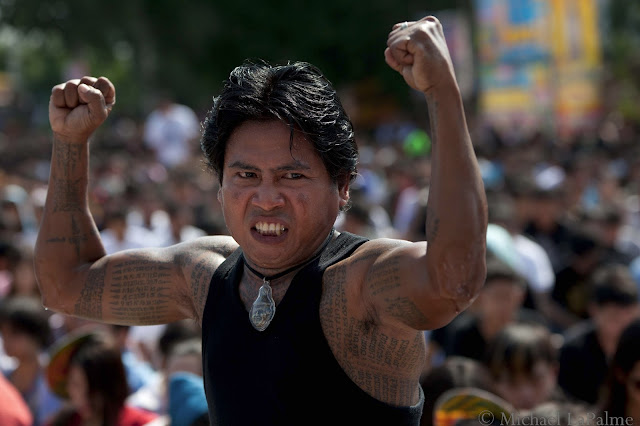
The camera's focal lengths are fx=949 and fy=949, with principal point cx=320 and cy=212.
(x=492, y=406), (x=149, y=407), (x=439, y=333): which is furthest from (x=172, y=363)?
(x=439, y=333)

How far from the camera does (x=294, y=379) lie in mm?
2301

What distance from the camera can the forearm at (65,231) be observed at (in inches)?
112

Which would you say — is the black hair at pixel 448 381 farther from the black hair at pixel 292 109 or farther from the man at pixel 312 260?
the black hair at pixel 292 109

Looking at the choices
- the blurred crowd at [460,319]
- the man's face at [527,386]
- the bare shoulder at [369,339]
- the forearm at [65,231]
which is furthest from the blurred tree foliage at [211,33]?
the bare shoulder at [369,339]

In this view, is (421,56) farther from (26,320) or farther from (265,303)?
(26,320)

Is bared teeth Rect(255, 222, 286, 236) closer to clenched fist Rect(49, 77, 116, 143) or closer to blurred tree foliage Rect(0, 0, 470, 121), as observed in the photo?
clenched fist Rect(49, 77, 116, 143)

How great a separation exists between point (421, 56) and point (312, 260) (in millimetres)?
681

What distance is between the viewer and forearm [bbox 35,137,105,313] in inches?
112

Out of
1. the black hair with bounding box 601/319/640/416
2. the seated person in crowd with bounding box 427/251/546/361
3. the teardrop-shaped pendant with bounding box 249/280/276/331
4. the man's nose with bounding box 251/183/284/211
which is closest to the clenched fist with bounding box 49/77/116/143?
the man's nose with bounding box 251/183/284/211

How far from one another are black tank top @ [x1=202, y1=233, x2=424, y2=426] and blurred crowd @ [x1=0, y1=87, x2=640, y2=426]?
0.63 metres

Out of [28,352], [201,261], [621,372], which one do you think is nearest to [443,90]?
[201,261]

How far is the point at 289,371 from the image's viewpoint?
7.58 ft

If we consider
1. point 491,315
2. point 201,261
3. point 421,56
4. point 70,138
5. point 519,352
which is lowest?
point 491,315

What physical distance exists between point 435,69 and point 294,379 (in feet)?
2.69
